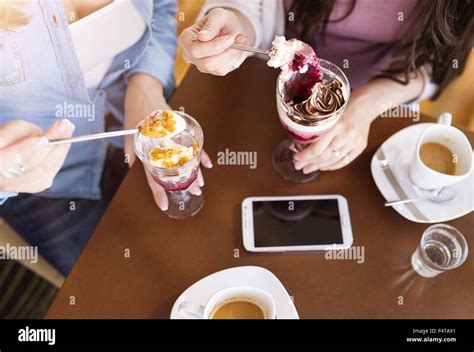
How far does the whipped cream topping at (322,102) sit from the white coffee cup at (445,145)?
17 centimetres

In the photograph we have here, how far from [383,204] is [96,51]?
0.66 metres

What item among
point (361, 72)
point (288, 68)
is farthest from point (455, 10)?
point (288, 68)

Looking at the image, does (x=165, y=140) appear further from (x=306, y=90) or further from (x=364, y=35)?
(x=364, y=35)

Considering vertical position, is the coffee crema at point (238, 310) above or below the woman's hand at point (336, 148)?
below

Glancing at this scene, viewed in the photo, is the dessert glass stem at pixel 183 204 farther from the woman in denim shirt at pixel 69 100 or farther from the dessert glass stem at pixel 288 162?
the dessert glass stem at pixel 288 162

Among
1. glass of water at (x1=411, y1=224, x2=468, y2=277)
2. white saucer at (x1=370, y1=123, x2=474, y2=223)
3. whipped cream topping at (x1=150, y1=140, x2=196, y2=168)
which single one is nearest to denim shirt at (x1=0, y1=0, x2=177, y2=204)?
whipped cream topping at (x1=150, y1=140, x2=196, y2=168)

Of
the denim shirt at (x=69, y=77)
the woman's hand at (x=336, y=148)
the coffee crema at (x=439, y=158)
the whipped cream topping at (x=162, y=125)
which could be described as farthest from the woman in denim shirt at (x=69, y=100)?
the coffee crema at (x=439, y=158)

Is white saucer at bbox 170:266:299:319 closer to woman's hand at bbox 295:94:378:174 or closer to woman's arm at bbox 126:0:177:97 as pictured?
woman's hand at bbox 295:94:378:174

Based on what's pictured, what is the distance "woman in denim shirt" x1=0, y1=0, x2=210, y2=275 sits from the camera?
31.6 inches

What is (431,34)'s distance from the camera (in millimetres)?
887

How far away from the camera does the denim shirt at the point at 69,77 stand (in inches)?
32.0

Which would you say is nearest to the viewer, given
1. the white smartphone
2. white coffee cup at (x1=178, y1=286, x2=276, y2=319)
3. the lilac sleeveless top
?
white coffee cup at (x1=178, y1=286, x2=276, y2=319)

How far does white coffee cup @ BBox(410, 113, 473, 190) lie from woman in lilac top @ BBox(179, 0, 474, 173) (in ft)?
0.37

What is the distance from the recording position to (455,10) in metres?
0.84
